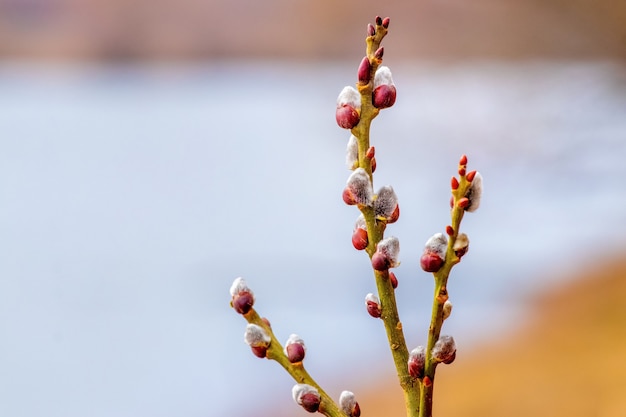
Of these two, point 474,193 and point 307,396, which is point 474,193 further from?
point 307,396

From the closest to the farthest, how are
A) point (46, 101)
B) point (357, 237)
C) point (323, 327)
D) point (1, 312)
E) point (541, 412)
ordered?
point (357, 237) → point (541, 412) → point (1, 312) → point (323, 327) → point (46, 101)

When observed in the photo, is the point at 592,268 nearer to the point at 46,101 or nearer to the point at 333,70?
the point at 333,70

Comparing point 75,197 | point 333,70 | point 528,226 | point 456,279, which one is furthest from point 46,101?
point 528,226

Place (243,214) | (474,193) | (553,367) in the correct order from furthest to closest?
(243,214)
(553,367)
(474,193)

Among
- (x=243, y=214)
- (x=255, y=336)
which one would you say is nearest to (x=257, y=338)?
(x=255, y=336)

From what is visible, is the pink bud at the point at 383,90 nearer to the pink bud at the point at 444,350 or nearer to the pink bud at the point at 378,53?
the pink bud at the point at 378,53
